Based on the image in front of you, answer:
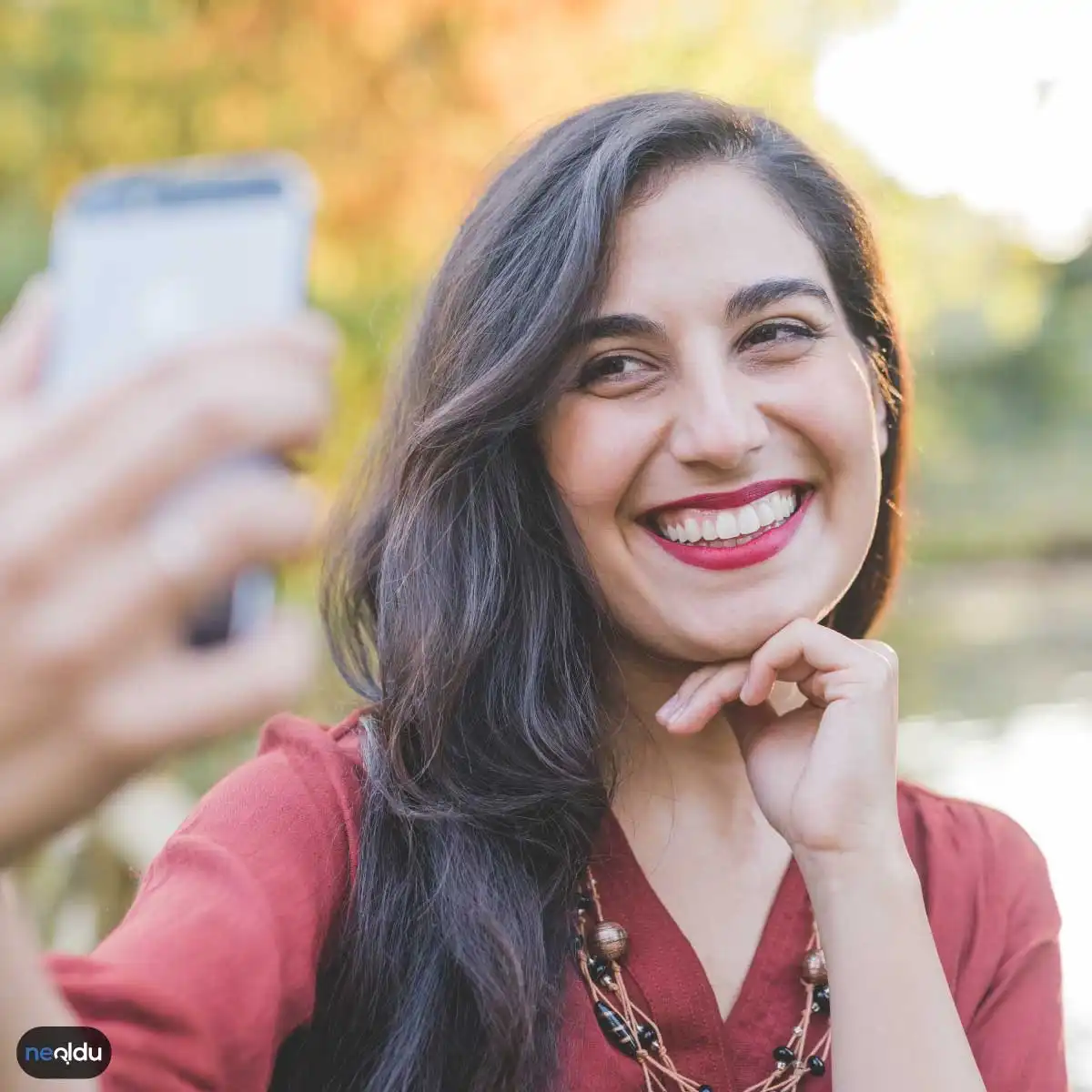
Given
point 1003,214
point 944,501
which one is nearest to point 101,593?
point 1003,214

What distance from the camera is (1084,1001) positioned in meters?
3.78

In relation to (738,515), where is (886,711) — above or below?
below

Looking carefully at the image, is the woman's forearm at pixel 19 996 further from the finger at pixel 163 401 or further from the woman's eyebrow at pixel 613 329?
the woman's eyebrow at pixel 613 329

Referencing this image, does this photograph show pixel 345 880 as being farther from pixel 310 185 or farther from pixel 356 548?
pixel 310 185

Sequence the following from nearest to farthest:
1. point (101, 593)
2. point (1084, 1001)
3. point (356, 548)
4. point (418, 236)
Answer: point (101, 593), point (356, 548), point (418, 236), point (1084, 1001)

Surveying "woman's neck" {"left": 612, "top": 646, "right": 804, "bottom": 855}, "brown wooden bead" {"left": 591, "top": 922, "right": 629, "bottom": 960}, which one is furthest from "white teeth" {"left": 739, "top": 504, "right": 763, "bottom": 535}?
"brown wooden bead" {"left": 591, "top": 922, "right": 629, "bottom": 960}

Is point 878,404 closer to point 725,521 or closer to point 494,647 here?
point 725,521

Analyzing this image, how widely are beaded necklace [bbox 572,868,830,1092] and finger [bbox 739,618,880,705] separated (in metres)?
0.28

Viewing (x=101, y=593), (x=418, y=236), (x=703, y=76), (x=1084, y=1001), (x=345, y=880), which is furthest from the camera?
(x=703, y=76)

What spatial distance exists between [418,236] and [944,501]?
13.1 m

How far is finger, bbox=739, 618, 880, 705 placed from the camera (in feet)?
4.39

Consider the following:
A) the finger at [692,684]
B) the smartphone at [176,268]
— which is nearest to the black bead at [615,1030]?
the finger at [692,684]

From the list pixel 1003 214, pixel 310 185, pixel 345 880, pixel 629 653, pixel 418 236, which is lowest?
pixel 345 880

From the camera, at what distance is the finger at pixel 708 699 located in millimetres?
1345
